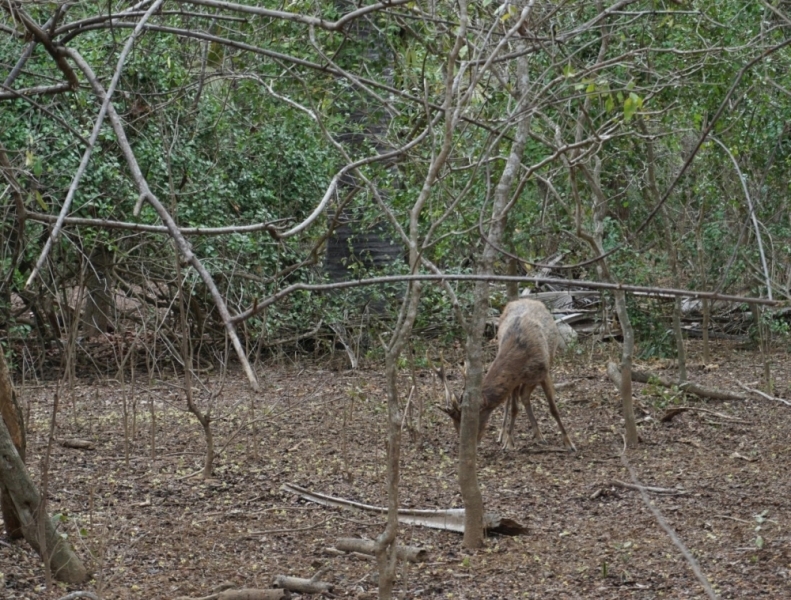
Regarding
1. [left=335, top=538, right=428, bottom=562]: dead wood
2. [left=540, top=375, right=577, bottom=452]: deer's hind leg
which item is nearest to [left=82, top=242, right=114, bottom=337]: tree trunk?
[left=540, top=375, right=577, bottom=452]: deer's hind leg

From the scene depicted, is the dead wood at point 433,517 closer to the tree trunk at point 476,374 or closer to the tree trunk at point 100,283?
the tree trunk at point 476,374

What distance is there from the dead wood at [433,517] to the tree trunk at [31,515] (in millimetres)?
2378

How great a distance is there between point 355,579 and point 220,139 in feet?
27.8

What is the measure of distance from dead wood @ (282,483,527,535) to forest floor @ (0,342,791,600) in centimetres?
8

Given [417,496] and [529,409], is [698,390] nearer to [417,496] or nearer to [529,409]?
[529,409]

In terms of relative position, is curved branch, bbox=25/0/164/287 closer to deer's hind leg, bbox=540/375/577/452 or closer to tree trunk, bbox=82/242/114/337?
deer's hind leg, bbox=540/375/577/452

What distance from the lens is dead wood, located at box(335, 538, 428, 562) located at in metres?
6.27

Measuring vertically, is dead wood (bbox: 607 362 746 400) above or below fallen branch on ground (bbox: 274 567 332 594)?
above

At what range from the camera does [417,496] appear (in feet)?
25.7

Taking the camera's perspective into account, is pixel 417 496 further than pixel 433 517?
Yes

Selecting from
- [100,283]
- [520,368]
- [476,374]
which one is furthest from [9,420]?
[100,283]

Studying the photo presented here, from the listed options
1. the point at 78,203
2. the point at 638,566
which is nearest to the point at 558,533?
the point at 638,566

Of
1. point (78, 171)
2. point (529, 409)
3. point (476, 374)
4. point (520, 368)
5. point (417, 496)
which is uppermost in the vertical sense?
point (78, 171)

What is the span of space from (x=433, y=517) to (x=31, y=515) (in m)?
2.94
